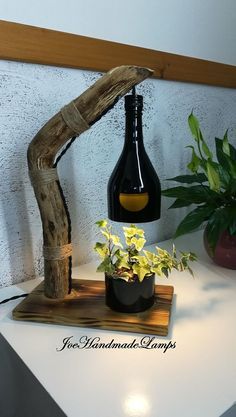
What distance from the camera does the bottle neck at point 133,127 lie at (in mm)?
551

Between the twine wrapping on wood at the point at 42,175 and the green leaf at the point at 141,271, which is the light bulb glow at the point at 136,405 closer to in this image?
the green leaf at the point at 141,271

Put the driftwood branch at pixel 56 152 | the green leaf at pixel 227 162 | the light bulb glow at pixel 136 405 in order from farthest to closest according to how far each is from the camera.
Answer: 1. the green leaf at pixel 227 162
2. the driftwood branch at pixel 56 152
3. the light bulb glow at pixel 136 405

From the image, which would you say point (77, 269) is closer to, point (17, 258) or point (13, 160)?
point (17, 258)

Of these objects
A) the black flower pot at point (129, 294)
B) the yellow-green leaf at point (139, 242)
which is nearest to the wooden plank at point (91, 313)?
the black flower pot at point (129, 294)

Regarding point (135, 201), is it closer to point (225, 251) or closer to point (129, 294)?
point (129, 294)

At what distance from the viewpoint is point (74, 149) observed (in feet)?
2.42

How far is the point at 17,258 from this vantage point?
27.2 inches

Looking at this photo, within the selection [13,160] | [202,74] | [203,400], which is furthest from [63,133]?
[202,74]

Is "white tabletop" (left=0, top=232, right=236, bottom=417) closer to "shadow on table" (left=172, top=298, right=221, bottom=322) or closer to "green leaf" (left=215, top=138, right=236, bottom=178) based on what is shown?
"shadow on table" (left=172, top=298, right=221, bottom=322)

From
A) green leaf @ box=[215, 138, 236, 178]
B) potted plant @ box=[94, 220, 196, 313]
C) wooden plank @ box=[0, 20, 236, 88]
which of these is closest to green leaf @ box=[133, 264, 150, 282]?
potted plant @ box=[94, 220, 196, 313]

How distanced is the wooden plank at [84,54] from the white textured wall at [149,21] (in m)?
0.03

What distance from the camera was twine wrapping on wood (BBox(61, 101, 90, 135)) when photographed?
49 centimetres

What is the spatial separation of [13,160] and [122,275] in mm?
337

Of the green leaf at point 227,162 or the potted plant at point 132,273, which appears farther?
the green leaf at point 227,162
